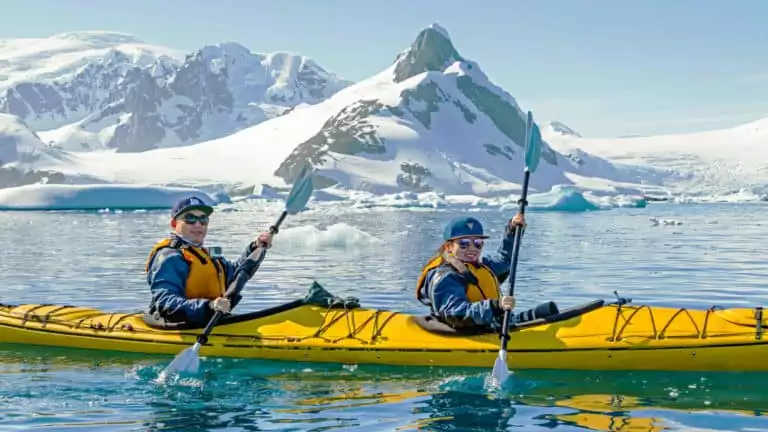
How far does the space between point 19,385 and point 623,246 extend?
60.9 feet

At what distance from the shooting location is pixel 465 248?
290 inches

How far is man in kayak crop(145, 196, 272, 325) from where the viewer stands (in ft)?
25.1

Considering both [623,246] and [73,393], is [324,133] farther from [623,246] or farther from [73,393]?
[73,393]

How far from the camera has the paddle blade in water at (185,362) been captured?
734 centimetres

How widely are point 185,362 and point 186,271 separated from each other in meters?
0.79

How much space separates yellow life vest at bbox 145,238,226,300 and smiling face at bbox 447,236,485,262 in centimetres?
203

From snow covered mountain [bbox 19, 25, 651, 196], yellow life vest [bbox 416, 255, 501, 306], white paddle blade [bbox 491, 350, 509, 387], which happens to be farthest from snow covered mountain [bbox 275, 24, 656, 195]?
white paddle blade [bbox 491, 350, 509, 387]

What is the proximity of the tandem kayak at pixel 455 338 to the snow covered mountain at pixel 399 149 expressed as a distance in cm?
10219

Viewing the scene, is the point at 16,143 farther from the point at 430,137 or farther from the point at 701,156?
the point at 701,156

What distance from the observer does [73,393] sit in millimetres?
6840

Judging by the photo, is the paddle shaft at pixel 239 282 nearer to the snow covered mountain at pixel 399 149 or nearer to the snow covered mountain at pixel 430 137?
the snow covered mountain at pixel 399 149

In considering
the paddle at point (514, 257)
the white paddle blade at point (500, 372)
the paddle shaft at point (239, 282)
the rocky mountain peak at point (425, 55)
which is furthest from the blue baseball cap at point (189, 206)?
the rocky mountain peak at point (425, 55)

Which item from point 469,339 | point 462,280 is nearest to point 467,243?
point 462,280

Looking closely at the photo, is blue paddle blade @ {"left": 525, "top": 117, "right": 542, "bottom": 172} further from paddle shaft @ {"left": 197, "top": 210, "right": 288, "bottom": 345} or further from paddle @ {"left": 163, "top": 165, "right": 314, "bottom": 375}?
paddle shaft @ {"left": 197, "top": 210, "right": 288, "bottom": 345}
